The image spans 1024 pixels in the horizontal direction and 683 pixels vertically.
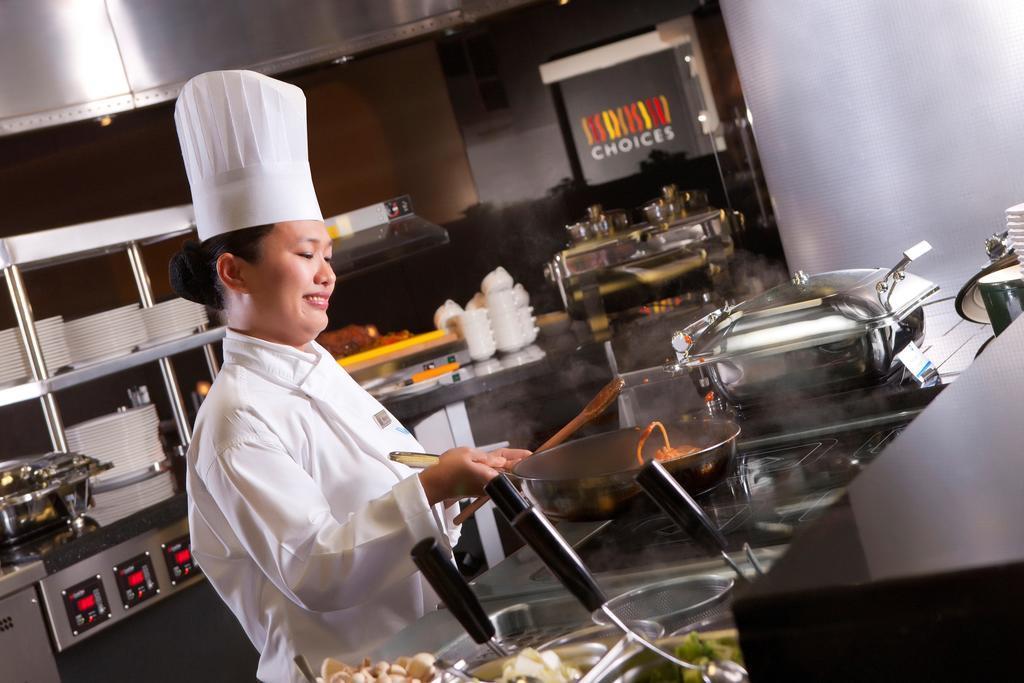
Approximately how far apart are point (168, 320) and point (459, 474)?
2.22 metres

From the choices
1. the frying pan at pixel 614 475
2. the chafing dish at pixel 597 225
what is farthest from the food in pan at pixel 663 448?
the chafing dish at pixel 597 225

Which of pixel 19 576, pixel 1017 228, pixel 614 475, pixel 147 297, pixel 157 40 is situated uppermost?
pixel 157 40

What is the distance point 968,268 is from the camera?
2840 millimetres

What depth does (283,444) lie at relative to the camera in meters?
1.67

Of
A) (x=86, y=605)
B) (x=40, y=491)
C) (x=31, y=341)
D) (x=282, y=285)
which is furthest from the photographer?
(x=31, y=341)

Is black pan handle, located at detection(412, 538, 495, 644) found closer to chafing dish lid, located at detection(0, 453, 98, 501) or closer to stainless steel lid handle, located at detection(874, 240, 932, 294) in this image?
stainless steel lid handle, located at detection(874, 240, 932, 294)

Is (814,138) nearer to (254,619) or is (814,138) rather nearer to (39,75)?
(254,619)

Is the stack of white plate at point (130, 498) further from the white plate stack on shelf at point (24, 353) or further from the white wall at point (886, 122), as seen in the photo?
the white wall at point (886, 122)

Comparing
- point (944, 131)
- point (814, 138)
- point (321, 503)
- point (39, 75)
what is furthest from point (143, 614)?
point (944, 131)

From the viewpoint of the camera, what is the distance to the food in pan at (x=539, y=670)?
963 mm

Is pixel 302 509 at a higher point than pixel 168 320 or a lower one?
lower

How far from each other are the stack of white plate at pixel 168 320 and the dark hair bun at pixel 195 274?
1562mm

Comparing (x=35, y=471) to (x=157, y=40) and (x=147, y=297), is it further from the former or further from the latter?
(x=157, y=40)

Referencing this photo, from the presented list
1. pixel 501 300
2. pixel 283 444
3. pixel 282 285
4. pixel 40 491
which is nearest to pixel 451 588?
pixel 283 444
